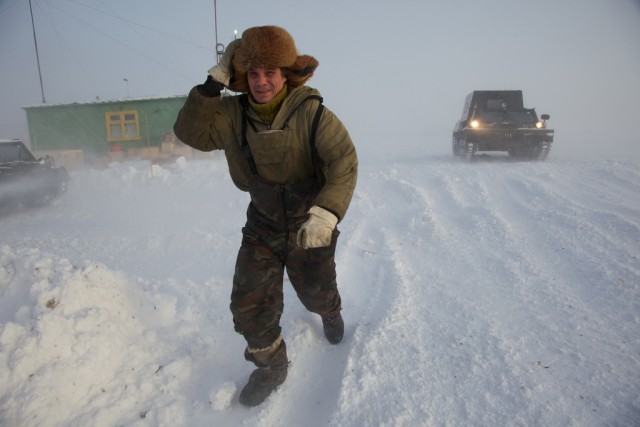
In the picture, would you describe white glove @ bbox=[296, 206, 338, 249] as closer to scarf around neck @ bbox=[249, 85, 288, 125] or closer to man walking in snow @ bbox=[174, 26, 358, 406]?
man walking in snow @ bbox=[174, 26, 358, 406]

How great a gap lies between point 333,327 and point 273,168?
45.8 inches

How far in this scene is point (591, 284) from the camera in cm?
292

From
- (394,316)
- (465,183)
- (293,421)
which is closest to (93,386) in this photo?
(293,421)

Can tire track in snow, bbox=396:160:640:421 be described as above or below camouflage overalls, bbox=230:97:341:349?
below

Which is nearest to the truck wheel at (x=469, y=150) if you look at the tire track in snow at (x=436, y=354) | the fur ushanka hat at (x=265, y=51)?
the tire track in snow at (x=436, y=354)

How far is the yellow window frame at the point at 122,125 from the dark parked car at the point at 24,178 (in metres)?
7.81

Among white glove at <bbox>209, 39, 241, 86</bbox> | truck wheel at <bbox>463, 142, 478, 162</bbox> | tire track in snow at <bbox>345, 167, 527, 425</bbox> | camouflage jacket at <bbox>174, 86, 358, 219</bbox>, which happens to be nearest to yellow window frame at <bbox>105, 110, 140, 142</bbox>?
truck wheel at <bbox>463, 142, 478, 162</bbox>

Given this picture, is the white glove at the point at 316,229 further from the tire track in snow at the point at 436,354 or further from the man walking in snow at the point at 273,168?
the tire track in snow at the point at 436,354

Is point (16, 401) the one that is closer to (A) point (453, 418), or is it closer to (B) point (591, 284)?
(A) point (453, 418)

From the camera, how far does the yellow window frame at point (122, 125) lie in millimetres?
15734

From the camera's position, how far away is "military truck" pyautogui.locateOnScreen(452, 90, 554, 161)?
385 inches

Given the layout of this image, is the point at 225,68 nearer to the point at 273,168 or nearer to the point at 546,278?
the point at 273,168

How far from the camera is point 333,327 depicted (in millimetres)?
2475

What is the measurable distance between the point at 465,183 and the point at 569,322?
4.56 m
